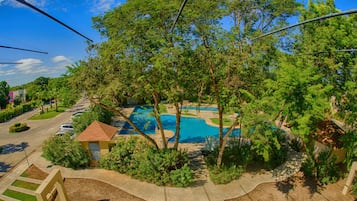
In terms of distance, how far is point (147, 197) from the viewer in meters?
9.82

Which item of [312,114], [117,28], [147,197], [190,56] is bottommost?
[147,197]

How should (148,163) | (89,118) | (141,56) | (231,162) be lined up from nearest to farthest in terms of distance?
(141,56) → (148,163) → (231,162) → (89,118)

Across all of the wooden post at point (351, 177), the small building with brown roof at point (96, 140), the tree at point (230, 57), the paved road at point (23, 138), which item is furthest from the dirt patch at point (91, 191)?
the wooden post at point (351, 177)

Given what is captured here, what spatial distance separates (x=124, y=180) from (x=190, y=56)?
271 inches

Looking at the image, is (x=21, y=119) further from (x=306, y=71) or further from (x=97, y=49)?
(x=306, y=71)

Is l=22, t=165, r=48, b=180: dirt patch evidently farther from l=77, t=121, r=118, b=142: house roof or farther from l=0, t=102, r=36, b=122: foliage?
l=0, t=102, r=36, b=122: foliage

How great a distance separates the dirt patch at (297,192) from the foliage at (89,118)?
1231 cm

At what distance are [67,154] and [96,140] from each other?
1.81 meters

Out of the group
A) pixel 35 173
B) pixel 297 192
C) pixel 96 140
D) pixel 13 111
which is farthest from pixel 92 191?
pixel 13 111

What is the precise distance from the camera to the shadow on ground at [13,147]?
14.7 metres

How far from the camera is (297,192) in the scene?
10.4 metres

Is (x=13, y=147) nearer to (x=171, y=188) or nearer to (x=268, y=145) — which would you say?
(x=171, y=188)

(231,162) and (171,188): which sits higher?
(231,162)

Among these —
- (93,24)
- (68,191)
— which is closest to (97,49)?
(93,24)
